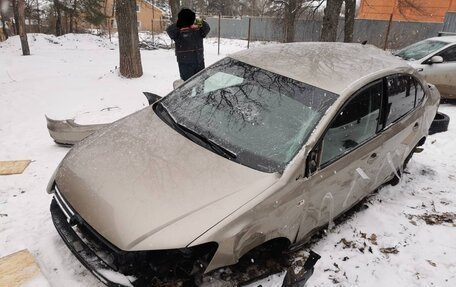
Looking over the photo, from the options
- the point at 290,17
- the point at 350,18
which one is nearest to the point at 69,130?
the point at 350,18

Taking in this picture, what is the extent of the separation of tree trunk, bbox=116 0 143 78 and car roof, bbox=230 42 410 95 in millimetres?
6242

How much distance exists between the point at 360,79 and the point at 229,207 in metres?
1.74

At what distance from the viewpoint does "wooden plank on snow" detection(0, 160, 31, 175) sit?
170 inches

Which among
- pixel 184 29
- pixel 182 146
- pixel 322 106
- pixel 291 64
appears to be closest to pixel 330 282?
pixel 322 106

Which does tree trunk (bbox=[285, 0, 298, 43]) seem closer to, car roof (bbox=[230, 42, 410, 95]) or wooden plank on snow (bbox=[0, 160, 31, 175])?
car roof (bbox=[230, 42, 410, 95])

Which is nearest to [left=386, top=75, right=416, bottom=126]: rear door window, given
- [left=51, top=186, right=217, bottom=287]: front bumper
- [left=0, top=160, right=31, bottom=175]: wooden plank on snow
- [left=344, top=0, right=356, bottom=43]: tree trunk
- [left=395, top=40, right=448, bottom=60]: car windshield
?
[left=51, top=186, right=217, bottom=287]: front bumper

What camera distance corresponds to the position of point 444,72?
28.3 feet

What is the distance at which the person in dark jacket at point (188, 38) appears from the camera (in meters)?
6.39

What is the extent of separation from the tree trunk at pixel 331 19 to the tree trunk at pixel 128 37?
554 centimetres

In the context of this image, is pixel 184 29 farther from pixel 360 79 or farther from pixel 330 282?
pixel 330 282

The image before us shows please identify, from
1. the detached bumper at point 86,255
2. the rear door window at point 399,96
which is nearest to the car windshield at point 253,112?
the rear door window at point 399,96

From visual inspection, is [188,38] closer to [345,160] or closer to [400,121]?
[400,121]

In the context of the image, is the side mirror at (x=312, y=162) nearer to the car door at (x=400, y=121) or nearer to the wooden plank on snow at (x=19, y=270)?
the car door at (x=400, y=121)

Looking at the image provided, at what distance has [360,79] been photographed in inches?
124
